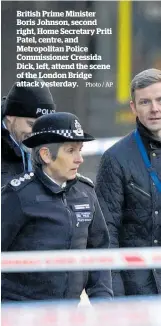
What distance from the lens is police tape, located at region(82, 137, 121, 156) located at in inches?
123

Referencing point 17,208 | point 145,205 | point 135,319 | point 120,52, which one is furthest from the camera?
point 120,52

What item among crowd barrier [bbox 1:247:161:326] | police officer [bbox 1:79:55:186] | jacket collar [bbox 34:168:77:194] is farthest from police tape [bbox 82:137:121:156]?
jacket collar [bbox 34:168:77:194]

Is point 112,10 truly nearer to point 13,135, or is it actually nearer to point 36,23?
point 36,23

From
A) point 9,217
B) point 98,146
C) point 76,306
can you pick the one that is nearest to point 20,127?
point 98,146

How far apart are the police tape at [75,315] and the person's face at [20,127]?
65cm

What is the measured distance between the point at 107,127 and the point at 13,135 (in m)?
0.50

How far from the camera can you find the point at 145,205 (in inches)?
114

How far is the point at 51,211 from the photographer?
2.50 meters

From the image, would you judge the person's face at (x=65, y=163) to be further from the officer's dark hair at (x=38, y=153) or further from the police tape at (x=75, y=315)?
the police tape at (x=75, y=315)

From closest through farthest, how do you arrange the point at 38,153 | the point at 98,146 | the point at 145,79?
the point at 38,153
the point at 145,79
the point at 98,146

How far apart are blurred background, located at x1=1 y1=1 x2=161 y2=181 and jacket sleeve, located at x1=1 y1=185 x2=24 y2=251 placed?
1.65 feet

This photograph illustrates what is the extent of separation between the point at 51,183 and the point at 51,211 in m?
0.09

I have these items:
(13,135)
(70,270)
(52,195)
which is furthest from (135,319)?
(13,135)

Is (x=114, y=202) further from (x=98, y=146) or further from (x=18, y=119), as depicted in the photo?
(x=18, y=119)
